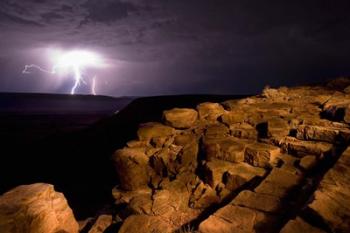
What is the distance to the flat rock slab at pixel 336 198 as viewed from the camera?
11.0ft

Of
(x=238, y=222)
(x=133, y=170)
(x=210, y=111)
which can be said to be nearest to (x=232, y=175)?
(x=238, y=222)

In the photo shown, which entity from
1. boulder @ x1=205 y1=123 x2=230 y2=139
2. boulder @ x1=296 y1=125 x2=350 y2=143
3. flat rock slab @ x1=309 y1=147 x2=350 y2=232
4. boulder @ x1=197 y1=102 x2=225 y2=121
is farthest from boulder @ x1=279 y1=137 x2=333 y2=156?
boulder @ x1=197 y1=102 x2=225 y2=121

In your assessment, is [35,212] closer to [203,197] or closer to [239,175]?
[203,197]

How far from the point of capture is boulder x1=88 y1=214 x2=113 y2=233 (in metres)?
6.12

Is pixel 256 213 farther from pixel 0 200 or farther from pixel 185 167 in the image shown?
pixel 0 200

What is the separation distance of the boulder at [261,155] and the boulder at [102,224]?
379 centimetres

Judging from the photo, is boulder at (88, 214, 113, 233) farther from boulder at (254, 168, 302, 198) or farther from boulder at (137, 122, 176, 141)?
boulder at (254, 168, 302, 198)

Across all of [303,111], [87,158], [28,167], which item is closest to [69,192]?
[87,158]

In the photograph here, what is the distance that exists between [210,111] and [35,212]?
576 centimetres

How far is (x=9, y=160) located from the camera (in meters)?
24.8

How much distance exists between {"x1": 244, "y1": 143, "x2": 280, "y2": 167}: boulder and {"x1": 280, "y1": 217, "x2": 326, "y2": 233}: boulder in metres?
2.39

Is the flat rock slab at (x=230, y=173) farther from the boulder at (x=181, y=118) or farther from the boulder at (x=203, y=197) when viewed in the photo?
the boulder at (x=181, y=118)

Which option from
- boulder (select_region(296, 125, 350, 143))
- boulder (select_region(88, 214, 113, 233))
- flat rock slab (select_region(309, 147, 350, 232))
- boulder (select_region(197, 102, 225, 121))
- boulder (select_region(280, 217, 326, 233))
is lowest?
boulder (select_region(88, 214, 113, 233))

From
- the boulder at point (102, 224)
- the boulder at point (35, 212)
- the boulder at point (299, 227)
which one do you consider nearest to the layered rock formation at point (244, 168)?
the boulder at point (299, 227)
